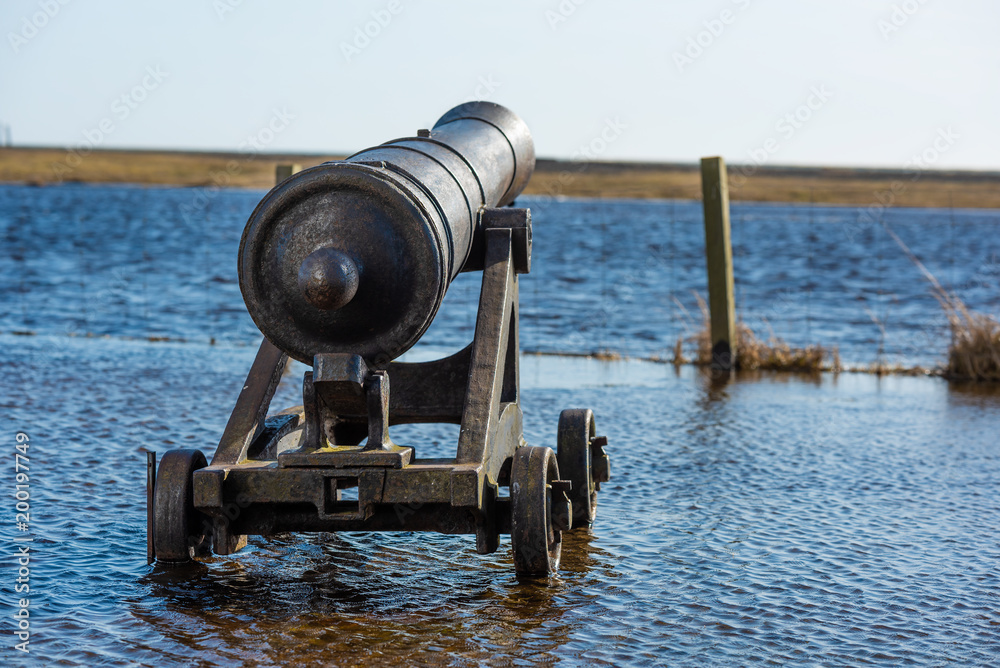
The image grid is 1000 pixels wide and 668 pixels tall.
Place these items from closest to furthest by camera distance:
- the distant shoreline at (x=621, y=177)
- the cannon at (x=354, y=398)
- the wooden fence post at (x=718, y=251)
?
the cannon at (x=354, y=398)
the wooden fence post at (x=718, y=251)
the distant shoreline at (x=621, y=177)

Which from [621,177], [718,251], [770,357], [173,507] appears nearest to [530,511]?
[173,507]

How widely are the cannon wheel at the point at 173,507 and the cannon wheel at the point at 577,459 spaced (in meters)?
1.89

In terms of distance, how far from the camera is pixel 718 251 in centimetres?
1114

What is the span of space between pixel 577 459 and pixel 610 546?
1.57 ft

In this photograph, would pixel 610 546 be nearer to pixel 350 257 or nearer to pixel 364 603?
pixel 364 603

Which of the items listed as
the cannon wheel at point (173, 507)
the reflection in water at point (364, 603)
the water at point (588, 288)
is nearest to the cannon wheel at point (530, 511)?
the reflection in water at point (364, 603)

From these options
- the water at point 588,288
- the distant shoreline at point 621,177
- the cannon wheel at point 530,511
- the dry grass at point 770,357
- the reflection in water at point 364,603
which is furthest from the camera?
the distant shoreline at point 621,177

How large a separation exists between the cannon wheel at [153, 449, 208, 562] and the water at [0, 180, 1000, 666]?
182 mm

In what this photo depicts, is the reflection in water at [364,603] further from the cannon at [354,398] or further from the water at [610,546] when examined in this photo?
the cannon at [354,398]

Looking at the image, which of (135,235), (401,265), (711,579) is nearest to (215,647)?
(401,265)

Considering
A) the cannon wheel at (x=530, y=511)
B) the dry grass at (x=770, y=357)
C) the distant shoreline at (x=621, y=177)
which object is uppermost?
the distant shoreline at (x=621, y=177)

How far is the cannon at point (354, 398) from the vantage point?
4648 millimetres

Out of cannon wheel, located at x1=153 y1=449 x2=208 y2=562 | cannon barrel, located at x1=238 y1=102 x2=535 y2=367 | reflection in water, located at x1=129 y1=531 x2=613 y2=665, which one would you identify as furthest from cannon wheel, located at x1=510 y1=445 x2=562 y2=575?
cannon wheel, located at x1=153 y1=449 x2=208 y2=562

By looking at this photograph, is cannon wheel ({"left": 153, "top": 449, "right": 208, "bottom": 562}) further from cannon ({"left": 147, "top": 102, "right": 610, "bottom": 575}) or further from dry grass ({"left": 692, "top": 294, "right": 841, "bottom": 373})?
dry grass ({"left": 692, "top": 294, "right": 841, "bottom": 373})
